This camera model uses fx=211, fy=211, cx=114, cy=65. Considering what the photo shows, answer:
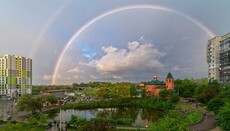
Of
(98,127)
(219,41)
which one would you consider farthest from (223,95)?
(219,41)

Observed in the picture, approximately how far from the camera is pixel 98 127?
49.0 ft

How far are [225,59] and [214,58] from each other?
6401 millimetres

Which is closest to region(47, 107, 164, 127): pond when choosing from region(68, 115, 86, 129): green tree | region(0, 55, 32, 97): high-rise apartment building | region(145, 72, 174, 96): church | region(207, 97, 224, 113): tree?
region(68, 115, 86, 129): green tree

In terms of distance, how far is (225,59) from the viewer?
141 ft

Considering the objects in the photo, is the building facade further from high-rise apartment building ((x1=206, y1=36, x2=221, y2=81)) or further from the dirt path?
the dirt path

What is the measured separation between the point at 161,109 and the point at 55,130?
70.0 feet

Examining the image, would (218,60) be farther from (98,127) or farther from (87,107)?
(98,127)

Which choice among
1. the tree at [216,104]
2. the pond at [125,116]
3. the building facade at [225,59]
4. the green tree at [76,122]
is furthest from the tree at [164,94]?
the green tree at [76,122]

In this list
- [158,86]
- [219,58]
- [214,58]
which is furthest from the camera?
[158,86]

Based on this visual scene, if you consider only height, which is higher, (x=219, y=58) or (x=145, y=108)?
(x=219, y=58)

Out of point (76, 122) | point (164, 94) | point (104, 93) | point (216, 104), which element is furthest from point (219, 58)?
point (76, 122)

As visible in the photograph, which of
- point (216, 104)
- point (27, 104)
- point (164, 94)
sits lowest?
point (27, 104)

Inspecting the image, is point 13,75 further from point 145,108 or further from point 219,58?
point 219,58

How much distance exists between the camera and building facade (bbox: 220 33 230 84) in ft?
138
